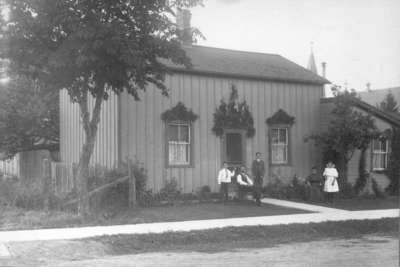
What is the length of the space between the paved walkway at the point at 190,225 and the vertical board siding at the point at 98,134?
5.23 metres

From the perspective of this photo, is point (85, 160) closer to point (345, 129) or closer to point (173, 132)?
point (173, 132)

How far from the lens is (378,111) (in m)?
22.2

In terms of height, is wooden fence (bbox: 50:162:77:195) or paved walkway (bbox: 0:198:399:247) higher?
wooden fence (bbox: 50:162:77:195)

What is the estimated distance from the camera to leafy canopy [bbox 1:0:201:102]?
12.5 meters

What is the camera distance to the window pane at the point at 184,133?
61.2 ft

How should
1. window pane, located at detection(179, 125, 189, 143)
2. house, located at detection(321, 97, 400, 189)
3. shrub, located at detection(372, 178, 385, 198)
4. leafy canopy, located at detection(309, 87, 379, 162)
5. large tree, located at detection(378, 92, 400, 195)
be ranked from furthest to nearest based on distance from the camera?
large tree, located at detection(378, 92, 400, 195) → house, located at detection(321, 97, 400, 189) → shrub, located at detection(372, 178, 385, 198) → leafy canopy, located at detection(309, 87, 379, 162) → window pane, located at detection(179, 125, 189, 143)

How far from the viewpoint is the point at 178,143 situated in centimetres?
1852

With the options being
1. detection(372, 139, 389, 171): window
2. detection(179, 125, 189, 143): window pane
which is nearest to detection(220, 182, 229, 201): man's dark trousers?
detection(179, 125, 189, 143): window pane

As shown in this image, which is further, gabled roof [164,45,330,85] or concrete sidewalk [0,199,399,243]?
gabled roof [164,45,330,85]

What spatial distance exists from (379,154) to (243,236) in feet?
42.9

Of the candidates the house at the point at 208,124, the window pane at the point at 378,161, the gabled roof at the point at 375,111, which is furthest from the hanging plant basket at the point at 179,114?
the window pane at the point at 378,161

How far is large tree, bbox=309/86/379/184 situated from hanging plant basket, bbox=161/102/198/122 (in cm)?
469

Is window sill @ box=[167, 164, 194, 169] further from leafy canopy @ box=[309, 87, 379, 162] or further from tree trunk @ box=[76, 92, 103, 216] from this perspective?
leafy canopy @ box=[309, 87, 379, 162]

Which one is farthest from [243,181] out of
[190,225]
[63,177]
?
[63,177]
